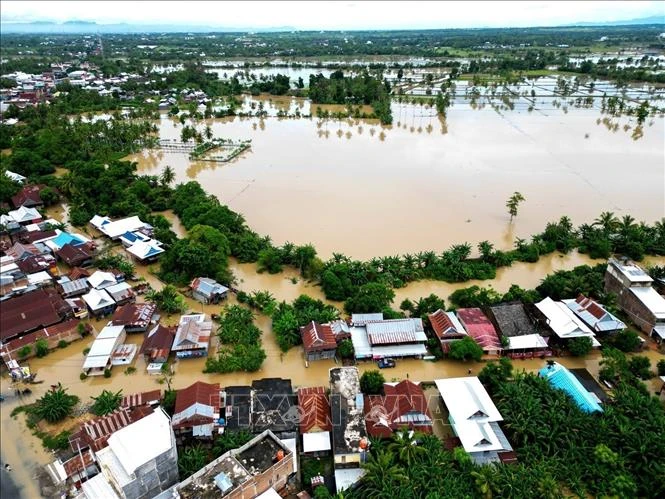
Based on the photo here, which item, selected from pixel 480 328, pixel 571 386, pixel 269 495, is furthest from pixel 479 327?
pixel 269 495

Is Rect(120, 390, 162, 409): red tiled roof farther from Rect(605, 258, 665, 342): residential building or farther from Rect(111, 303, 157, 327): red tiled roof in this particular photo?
Rect(605, 258, 665, 342): residential building

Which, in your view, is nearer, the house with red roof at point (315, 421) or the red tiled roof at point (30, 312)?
the house with red roof at point (315, 421)

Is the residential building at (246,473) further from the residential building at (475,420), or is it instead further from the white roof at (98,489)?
the residential building at (475,420)

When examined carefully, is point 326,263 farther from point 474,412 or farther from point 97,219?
point 97,219

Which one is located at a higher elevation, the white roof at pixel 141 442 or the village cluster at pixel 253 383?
the white roof at pixel 141 442

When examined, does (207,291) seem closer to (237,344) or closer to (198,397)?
(237,344)

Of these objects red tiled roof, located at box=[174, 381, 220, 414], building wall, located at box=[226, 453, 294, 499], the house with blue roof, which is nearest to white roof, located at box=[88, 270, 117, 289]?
red tiled roof, located at box=[174, 381, 220, 414]

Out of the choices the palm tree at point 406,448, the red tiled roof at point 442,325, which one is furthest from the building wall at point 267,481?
the red tiled roof at point 442,325
